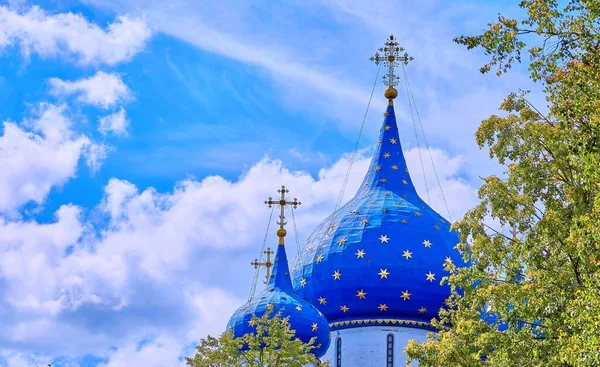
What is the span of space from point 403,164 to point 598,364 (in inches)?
1086

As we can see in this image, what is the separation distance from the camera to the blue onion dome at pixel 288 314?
3328 cm

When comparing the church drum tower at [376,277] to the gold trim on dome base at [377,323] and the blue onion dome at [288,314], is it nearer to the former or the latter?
the gold trim on dome base at [377,323]

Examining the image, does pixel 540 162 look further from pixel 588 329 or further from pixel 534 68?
pixel 588 329

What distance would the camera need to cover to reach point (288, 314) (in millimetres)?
33281

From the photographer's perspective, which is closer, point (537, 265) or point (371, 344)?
point (537, 265)

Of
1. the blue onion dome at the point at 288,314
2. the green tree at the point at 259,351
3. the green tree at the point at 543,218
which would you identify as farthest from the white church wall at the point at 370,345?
the green tree at the point at 543,218

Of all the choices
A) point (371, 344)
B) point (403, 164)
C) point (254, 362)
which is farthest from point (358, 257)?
point (254, 362)

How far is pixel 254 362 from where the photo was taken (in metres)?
27.2

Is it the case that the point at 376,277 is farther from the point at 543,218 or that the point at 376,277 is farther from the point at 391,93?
the point at 543,218

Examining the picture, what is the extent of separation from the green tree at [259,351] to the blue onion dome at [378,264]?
9414mm

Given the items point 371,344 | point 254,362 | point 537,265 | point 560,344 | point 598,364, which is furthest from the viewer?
point 371,344

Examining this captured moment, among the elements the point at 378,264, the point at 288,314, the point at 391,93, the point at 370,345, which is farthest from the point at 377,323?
the point at 391,93

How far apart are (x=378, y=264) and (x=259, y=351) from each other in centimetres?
1121

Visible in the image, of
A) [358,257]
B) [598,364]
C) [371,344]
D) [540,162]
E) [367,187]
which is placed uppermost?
[367,187]
